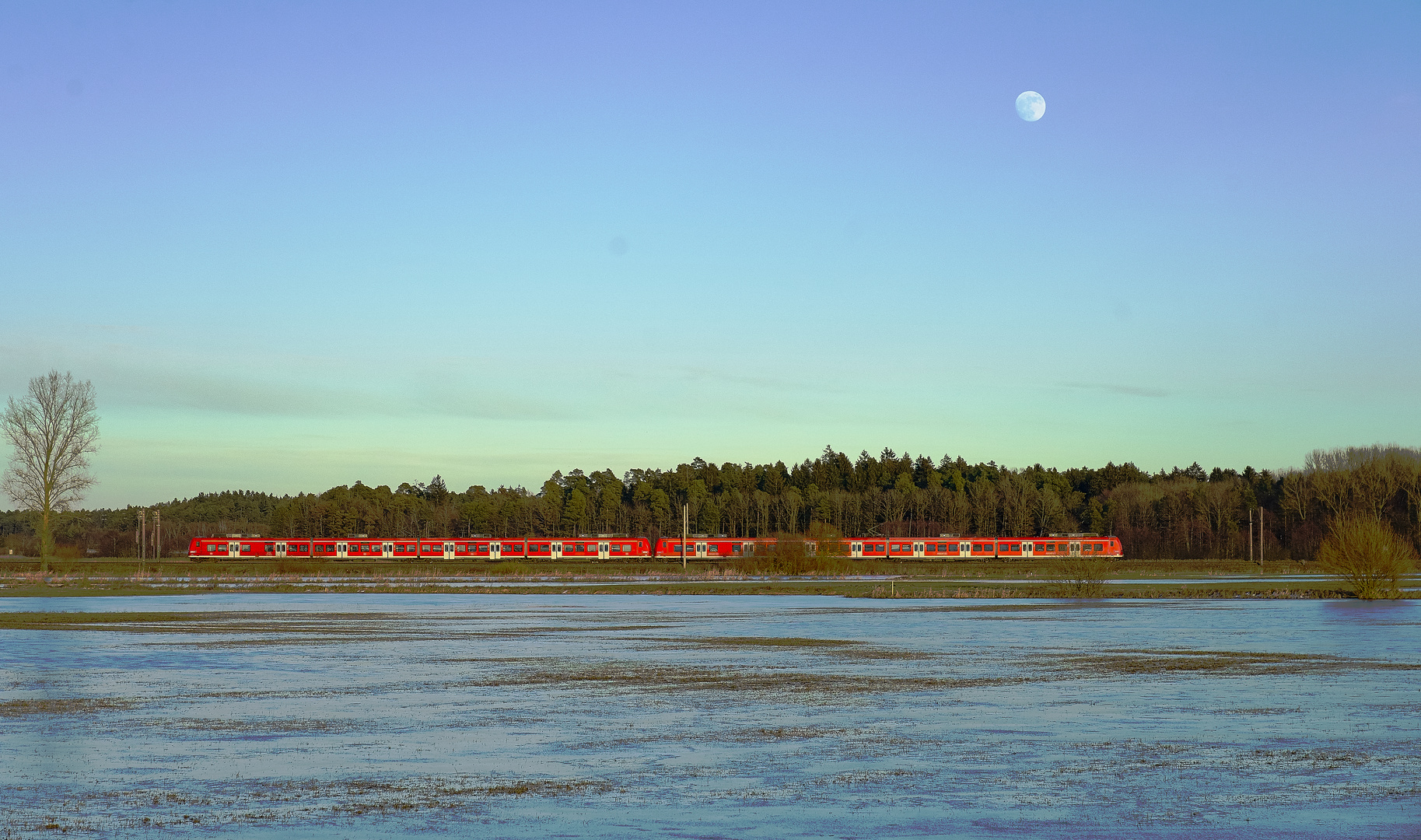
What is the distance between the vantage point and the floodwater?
1318 cm

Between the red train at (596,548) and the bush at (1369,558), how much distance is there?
6014 centimetres

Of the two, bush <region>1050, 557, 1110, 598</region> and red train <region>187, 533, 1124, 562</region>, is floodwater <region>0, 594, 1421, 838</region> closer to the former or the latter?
bush <region>1050, 557, 1110, 598</region>

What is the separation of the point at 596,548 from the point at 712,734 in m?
108

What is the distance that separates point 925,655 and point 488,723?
46.0 feet

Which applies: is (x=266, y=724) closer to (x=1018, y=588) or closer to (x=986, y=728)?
(x=986, y=728)

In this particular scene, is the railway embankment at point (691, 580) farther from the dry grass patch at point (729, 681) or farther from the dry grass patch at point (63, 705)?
the dry grass patch at point (63, 705)

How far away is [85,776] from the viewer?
1529cm

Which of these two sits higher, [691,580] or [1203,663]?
[1203,663]

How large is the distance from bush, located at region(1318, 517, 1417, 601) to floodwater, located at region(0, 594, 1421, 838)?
2212 centimetres

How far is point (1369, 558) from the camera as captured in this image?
57.6m

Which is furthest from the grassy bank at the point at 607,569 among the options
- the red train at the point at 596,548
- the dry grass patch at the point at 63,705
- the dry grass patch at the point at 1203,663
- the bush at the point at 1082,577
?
the dry grass patch at the point at 63,705

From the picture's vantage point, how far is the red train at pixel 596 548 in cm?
12225

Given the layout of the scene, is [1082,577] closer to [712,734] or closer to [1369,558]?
[1369,558]

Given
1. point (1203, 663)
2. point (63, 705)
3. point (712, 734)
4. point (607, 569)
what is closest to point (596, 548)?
point (607, 569)
